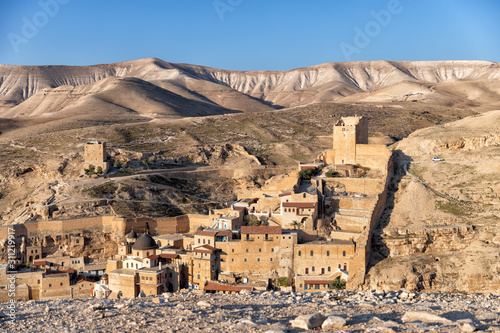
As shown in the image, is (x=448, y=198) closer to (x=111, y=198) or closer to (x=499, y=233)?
(x=499, y=233)

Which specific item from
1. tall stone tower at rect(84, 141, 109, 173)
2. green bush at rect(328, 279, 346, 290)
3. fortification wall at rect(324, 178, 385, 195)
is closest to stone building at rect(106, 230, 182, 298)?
green bush at rect(328, 279, 346, 290)

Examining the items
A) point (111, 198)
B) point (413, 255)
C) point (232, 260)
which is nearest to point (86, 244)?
point (111, 198)

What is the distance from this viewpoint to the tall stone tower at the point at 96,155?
190ft

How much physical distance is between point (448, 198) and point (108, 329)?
30.7 m

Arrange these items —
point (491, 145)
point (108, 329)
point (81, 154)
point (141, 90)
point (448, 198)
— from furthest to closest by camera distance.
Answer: point (141, 90) < point (81, 154) < point (491, 145) < point (448, 198) < point (108, 329)

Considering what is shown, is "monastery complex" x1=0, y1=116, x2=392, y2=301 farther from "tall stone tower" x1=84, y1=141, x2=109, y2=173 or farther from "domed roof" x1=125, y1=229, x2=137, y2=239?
"tall stone tower" x1=84, y1=141, x2=109, y2=173

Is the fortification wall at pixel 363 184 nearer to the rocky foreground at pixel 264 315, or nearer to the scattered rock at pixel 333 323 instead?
the rocky foreground at pixel 264 315

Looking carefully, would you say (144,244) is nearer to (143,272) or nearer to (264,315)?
(143,272)

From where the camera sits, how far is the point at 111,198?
49531mm

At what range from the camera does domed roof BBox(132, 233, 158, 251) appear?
38.6 meters

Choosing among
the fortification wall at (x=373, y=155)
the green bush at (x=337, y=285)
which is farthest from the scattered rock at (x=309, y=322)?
the fortification wall at (x=373, y=155)

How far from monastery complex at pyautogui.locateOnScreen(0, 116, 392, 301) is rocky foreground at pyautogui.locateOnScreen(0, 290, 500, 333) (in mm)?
8592

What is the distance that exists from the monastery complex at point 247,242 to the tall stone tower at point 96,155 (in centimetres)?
1423

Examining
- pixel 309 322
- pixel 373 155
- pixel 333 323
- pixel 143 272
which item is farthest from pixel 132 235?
pixel 333 323
